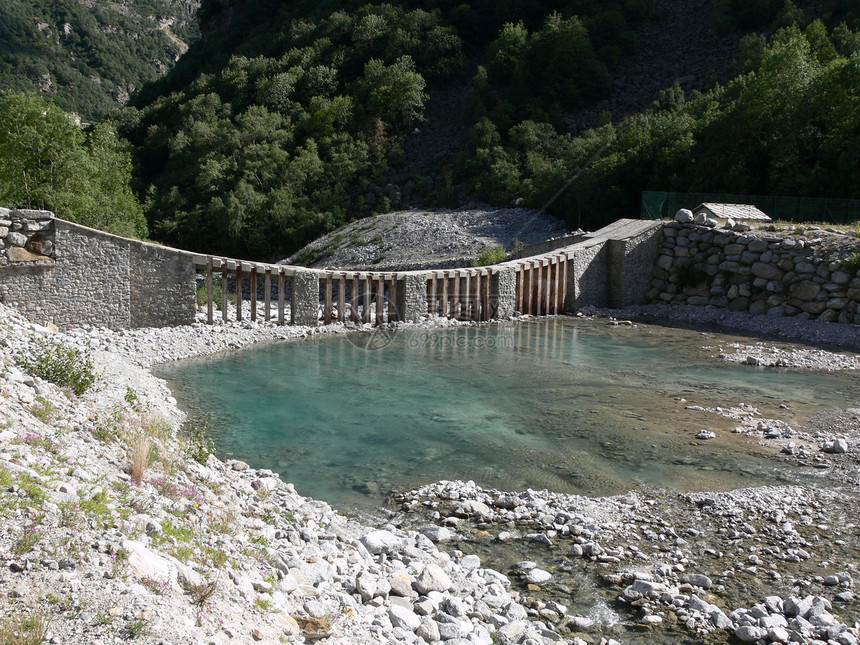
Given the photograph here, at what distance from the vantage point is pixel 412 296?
2242cm

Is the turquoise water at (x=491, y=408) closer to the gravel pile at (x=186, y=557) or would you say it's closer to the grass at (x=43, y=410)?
the gravel pile at (x=186, y=557)

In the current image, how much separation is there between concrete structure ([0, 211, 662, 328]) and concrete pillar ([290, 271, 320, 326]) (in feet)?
0.10

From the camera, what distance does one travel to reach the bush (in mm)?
10492

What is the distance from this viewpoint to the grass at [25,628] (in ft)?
14.2

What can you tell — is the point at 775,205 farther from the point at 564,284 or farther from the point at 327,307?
the point at 327,307

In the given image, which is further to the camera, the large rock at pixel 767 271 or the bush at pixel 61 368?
the large rock at pixel 767 271

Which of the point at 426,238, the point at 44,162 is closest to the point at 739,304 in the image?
the point at 426,238

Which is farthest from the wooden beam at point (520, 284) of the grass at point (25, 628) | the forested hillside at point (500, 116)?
the grass at point (25, 628)

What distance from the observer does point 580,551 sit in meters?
8.10

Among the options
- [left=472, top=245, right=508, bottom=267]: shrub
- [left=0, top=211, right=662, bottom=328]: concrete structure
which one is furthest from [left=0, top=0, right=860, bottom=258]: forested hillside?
[left=0, top=211, right=662, bottom=328]: concrete structure

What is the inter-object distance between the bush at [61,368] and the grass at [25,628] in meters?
6.52

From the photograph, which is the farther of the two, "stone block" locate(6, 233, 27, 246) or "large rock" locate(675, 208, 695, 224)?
"large rock" locate(675, 208, 695, 224)

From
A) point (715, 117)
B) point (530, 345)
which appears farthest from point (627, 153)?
point (530, 345)

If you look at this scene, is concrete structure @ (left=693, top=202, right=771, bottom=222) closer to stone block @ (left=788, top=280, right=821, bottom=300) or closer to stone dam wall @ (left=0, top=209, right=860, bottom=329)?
stone dam wall @ (left=0, top=209, right=860, bottom=329)
